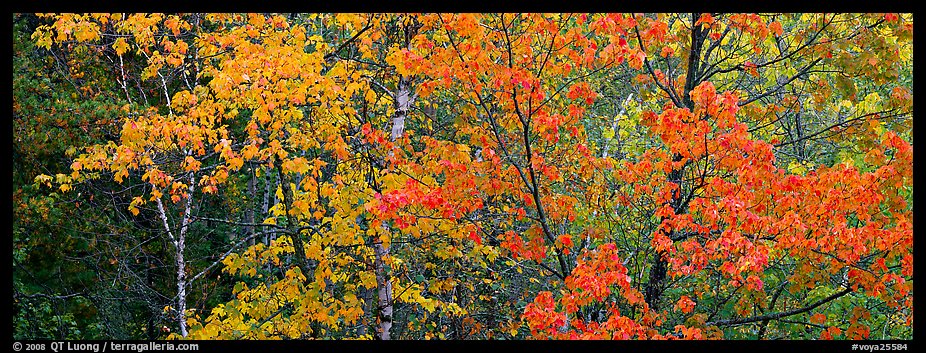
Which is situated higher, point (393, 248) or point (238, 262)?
point (393, 248)

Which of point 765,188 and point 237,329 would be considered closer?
point 765,188

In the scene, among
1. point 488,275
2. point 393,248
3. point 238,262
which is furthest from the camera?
point 488,275

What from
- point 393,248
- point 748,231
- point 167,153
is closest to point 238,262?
point 167,153

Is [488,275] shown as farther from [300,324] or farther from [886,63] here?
[886,63]

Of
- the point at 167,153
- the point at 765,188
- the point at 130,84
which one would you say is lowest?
the point at 765,188

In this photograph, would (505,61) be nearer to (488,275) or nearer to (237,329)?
(237,329)

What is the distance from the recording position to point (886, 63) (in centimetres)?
684

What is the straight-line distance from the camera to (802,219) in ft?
21.3

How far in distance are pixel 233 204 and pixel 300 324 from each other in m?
7.72

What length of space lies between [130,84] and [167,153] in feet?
17.9

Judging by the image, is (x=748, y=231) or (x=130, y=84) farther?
(x=130, y=84)

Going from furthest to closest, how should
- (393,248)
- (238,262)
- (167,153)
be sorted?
(393,248), (167,153), (238,262)
